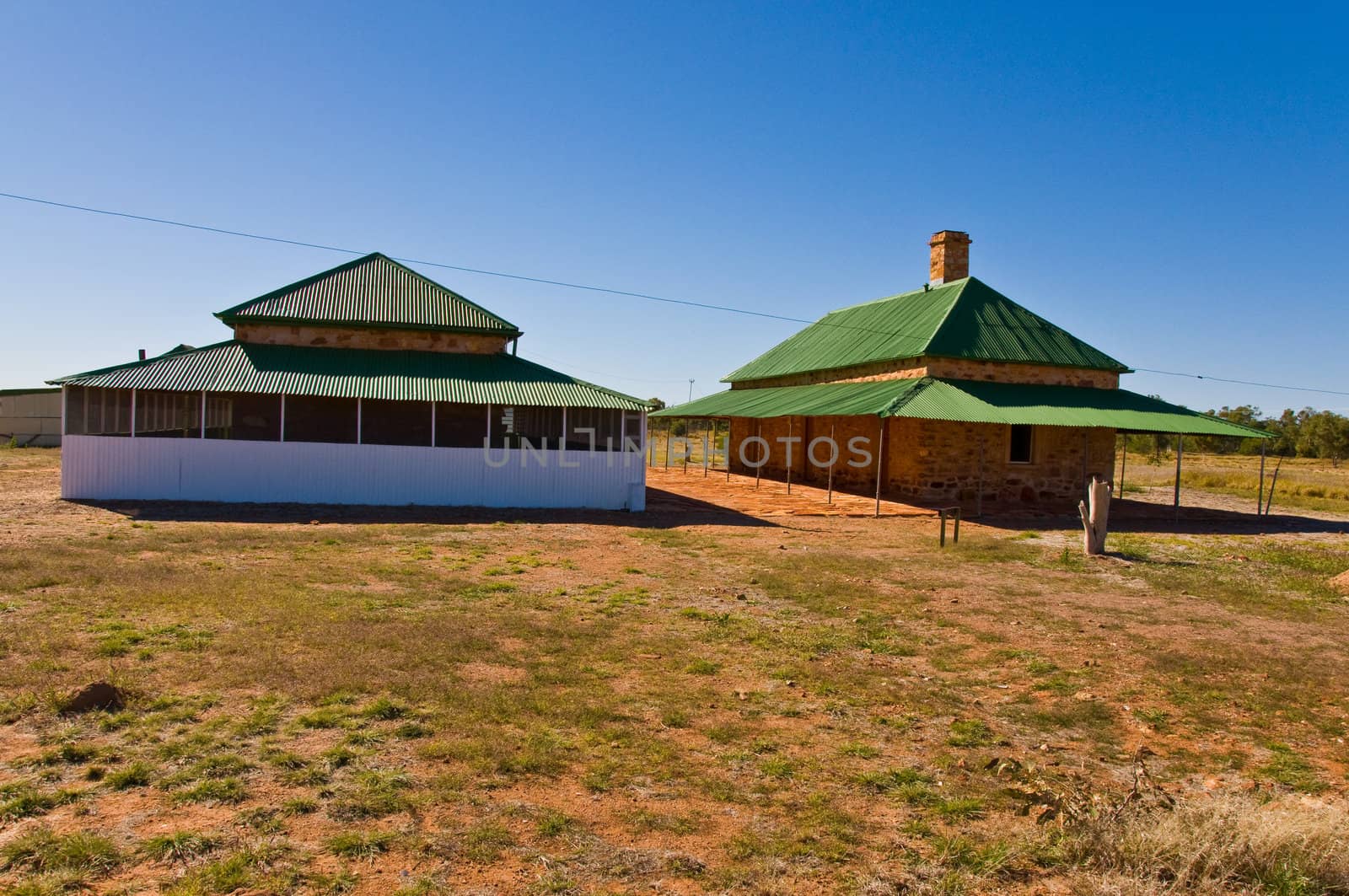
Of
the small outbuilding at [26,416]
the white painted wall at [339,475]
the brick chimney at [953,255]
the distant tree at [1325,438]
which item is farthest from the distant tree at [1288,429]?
the small outbuilding at [26,416]

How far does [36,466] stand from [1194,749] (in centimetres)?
3169

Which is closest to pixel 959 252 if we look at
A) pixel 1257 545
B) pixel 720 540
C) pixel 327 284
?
pixel 1257 545

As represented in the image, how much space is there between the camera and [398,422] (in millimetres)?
25344

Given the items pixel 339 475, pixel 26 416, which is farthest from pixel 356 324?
pixel 26 416

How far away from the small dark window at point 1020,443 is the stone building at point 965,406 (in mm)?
28

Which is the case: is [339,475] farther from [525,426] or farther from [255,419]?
[255,419]

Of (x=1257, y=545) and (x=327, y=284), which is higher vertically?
(x=327, y=284)

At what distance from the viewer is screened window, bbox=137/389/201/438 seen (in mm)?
23234

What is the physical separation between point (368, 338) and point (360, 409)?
2.88 metres

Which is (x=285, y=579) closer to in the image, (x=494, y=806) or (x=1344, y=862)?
(x=494, y=806)

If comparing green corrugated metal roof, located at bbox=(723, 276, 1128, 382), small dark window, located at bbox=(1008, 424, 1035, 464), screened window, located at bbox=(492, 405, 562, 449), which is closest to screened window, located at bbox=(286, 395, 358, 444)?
screened window, located at bbox=(492, 405, 562, 449)

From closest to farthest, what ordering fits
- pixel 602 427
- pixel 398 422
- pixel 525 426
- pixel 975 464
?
pixel 602 427 → pixel 525 426 → pixel 975 464 → pixel 398 422

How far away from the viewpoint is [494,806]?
15.5ft

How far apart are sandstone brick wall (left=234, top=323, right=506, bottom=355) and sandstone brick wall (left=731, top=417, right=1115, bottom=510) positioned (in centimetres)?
1077
